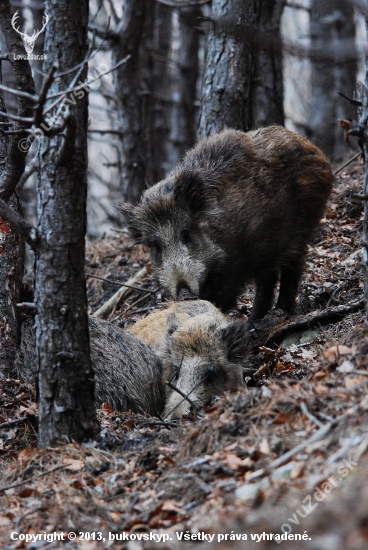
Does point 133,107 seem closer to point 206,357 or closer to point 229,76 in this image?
point 229,76

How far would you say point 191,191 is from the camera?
7.24 metres

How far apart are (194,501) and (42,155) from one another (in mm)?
2317

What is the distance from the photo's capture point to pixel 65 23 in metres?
4.16

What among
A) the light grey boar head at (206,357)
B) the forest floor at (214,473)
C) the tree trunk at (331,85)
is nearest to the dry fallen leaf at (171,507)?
the forest floor at (214,473)

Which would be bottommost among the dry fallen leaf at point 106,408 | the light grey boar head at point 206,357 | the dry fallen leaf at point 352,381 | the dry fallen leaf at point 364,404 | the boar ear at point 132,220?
the dry fallen leaf at point 106,408

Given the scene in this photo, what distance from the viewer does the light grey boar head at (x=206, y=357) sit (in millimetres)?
6230

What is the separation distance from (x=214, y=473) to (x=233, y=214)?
4130 millimetres

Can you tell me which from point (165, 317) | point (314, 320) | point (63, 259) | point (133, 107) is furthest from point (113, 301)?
point (63, 259)

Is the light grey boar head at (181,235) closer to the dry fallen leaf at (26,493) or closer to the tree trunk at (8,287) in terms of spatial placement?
the tree trunk at (8,287)

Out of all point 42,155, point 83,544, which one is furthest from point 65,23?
point 83,544

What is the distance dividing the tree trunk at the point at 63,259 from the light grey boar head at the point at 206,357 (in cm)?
191

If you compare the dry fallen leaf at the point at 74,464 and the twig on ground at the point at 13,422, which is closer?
the dry fallen leaf at the point at 74,464

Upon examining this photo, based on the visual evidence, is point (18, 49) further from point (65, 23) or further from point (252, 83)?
point (252, 83)

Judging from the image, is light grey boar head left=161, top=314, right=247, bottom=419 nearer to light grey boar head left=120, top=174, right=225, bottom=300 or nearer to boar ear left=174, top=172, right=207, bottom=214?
light grey boar head left=120, top=174, right=225, bottom=300
